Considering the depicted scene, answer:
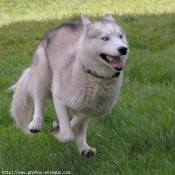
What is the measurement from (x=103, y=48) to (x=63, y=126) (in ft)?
2.99

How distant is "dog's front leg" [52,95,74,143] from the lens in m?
4.95

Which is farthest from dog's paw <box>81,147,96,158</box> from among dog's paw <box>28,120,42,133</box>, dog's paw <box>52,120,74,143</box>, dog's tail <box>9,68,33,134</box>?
dog's tail <box>9,68,33,134</box>

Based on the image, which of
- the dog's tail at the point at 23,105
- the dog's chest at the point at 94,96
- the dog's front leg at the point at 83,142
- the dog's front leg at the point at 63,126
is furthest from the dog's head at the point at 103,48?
the dog's tail at the point at 23,105

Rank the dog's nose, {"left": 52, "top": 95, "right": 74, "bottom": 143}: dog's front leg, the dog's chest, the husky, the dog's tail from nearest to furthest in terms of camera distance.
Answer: the dog's nose
the husky
the dog's chest
{"left": 52, "top": 95, "right": 74, "bottom": 143}: dog's front leg
the dog's tail

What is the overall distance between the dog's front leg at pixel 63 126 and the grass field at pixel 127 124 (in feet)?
0.67

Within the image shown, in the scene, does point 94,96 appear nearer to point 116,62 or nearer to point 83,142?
point 116,62

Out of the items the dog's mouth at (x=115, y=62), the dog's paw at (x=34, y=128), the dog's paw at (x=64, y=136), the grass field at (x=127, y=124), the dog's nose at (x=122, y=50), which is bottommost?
the grass field at (x=127, y=124)

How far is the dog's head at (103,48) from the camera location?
14.9 feet

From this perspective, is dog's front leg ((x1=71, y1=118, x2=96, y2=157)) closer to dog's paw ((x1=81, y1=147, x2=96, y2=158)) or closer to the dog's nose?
dog's paw ((x1=81, y1=147, x2=96, y2=158))

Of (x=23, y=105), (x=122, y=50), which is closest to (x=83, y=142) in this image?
(x=23, y=105)

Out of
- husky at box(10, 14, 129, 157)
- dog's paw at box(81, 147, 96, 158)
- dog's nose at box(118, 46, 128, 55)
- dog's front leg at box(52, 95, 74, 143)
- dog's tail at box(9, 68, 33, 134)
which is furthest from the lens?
dog's tail at box(9, 68, 33, 134)

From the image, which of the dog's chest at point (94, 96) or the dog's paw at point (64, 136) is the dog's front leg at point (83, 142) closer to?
the dog's paw at point (64, 136)

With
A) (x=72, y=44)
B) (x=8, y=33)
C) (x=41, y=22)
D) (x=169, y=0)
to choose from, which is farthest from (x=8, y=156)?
(x=169, y=0)

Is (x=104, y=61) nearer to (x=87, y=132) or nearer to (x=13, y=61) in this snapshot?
(x=87, y=132)
